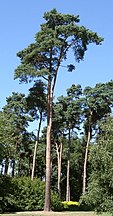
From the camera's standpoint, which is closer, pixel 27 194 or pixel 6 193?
pixel 6 193

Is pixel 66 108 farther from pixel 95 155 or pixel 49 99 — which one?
pixel 95 155

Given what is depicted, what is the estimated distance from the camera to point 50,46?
28.5 m

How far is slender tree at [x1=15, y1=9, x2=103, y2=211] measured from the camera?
93.9ft

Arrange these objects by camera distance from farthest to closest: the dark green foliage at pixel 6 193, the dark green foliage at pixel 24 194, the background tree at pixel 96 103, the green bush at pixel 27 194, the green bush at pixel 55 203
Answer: the background tree at pixel 96 103
the green bush at pixel 55 203
the green bush at pixel 27 194
the dark green foliage at pixel 24 194
the dark green foliage at pixel 6 193

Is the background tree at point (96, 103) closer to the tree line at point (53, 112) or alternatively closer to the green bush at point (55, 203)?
the tree line at point (53, 112)

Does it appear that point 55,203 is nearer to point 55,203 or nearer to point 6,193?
point 55,203

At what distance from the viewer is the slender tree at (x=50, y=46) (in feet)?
93.9

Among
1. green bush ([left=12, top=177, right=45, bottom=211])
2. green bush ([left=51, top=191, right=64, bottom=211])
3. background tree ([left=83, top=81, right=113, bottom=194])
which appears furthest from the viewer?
background tree ([left=83, top=81, right=113, bottom=194])

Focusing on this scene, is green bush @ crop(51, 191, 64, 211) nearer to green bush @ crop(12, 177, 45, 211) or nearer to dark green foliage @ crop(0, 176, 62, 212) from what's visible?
dark green foliage @ crop(0, 176, 62, 212)

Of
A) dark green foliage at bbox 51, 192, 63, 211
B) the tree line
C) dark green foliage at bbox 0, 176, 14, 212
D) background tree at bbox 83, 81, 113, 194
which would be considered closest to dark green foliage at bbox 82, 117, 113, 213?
the tree line

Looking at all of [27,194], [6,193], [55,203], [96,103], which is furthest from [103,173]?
[96,103]

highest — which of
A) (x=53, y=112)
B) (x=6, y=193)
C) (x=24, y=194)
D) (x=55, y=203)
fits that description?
(x=53, y=112)

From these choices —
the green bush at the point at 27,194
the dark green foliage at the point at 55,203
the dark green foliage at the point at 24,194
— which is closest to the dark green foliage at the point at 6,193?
the dark green foliage at the point at 24,194

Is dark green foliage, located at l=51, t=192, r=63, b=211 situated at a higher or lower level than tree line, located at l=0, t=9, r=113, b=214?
lower
